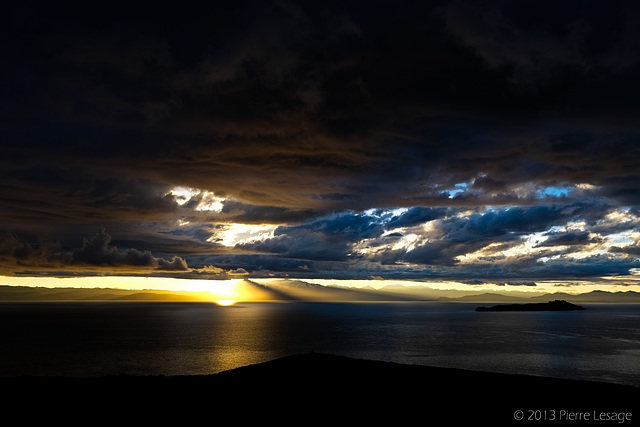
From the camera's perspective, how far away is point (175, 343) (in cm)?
10950

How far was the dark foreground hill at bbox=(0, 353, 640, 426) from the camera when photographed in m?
22.5

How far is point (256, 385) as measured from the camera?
29.3 meters

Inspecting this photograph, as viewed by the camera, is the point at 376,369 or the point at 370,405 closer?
the point at 370,405

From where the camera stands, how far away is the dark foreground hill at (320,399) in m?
22.5

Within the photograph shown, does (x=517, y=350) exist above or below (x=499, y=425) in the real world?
below

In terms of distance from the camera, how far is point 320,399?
84.9 ft

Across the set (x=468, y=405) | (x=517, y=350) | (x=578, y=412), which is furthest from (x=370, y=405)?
(x=517, y=350)

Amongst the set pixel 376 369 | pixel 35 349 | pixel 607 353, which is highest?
pixel 376 369

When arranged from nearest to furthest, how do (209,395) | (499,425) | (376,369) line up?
(499,425) → (209,395) → (376,369)

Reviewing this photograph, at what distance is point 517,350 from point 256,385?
79.9m

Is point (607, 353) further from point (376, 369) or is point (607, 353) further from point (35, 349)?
point (35, 349)

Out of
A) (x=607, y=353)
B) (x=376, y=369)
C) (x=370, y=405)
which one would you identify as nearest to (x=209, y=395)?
(x=370, y=405)

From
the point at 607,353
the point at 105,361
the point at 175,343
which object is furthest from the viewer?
the point at 175,343

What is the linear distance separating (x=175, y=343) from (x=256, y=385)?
289 feet
